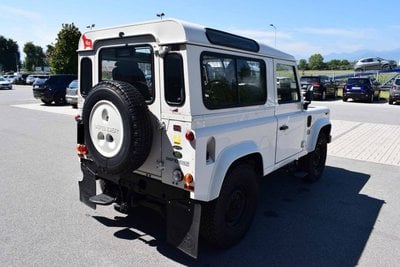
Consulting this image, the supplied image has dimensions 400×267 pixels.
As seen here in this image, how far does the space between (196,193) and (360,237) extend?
7.23 feet

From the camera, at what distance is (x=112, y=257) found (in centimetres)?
333

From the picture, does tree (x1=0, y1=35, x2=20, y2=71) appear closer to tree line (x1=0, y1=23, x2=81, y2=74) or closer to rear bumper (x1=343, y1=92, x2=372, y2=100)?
tree line (x1=0, y1=23, x2=81, y2=74)

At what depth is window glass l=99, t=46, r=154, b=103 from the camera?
131 inches

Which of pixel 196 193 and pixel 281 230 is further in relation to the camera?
pixel 281 230

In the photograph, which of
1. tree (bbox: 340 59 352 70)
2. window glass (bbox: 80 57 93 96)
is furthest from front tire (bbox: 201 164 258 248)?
tree (bbox: 340 59 352 70)

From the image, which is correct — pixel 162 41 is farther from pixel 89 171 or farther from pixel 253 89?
pixel 89 171

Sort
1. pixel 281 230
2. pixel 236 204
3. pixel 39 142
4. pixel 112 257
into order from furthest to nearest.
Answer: pixel 39 142 < pixel 281 230 < pixel 236 204 < pixel 112 257

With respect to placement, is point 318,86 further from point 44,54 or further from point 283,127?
point 44,54

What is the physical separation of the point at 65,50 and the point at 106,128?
34.1m

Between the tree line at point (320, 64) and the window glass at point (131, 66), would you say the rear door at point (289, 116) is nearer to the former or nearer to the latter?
the window glass at point (131, 66)

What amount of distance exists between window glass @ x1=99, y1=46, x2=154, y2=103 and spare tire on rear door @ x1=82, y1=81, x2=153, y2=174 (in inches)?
8.3

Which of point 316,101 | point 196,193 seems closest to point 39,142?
point 196,193

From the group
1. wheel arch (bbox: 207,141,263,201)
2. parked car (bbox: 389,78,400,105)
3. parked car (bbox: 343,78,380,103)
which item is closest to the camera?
wheel arch (bbox: 207,141,263,201)

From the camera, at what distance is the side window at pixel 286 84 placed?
14.7 ft
